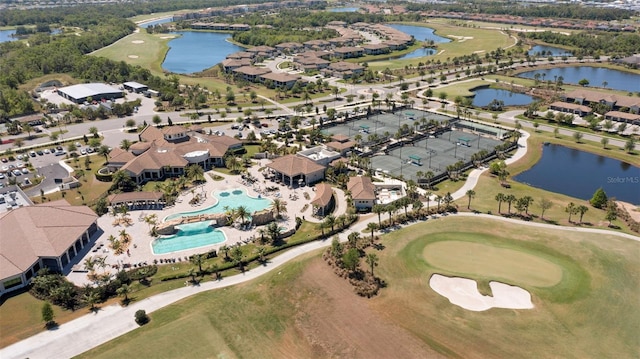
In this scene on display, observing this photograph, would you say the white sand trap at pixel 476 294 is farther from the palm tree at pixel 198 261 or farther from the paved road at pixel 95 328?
the palm tree at pixel 198 261

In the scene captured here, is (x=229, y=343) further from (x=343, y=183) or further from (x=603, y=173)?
(x=603, y=173)

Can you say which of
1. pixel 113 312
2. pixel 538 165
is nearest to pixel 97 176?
pixel 113 312

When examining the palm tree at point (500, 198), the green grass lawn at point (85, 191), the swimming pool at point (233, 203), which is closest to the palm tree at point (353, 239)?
the swimming pool at point (233, 203)

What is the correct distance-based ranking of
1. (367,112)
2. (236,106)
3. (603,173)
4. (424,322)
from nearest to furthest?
(424,322)
(603,173)
(367,112)
(236,106)

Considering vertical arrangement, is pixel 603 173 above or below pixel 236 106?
below

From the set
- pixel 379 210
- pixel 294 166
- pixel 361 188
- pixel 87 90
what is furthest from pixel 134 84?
pixel 379 210

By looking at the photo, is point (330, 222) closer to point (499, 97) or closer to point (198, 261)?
point (198, 261)

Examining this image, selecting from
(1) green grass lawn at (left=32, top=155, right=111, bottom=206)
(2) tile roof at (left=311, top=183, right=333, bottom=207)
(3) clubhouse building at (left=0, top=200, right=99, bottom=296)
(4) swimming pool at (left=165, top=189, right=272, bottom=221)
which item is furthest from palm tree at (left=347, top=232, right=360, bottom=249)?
(1) green grass lawn at (left=32, top=155, right=111, bottom=206)
